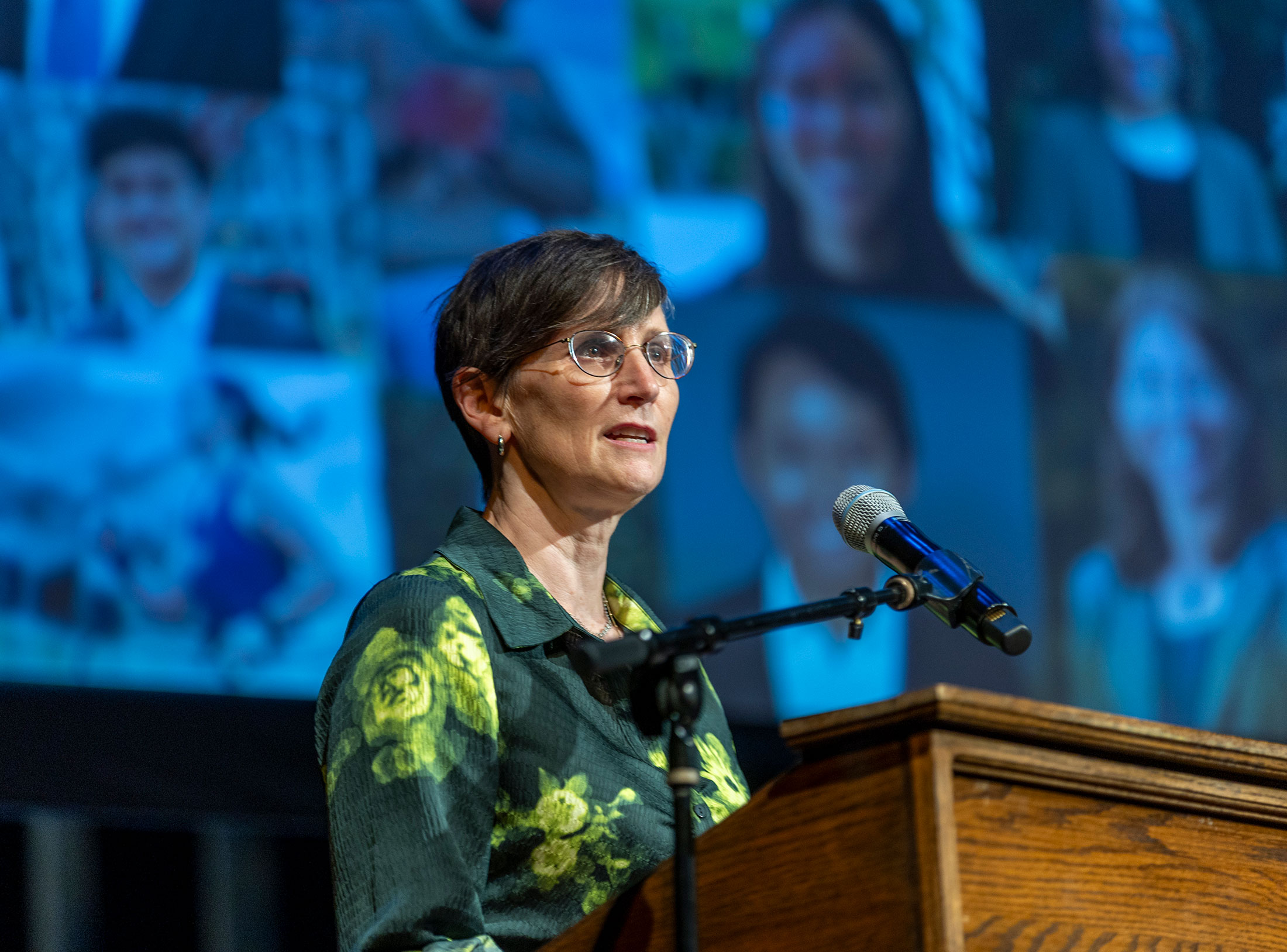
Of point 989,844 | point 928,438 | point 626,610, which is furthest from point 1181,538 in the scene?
point 989,844

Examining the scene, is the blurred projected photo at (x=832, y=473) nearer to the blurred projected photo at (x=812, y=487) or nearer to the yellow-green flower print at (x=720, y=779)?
the blurred projected photo at (x=812, y=487)

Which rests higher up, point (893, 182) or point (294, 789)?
point (893, 182)

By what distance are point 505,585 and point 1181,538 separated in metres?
2.75

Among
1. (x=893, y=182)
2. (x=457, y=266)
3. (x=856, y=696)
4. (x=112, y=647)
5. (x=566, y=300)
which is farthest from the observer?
(x=893, y=182)

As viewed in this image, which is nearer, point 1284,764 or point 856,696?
point 1284,764

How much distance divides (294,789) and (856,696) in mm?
1337

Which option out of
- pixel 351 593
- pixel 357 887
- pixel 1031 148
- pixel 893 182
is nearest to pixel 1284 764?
pixel 357 887

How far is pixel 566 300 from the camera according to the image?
1884 mm

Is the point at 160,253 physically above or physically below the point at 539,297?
above

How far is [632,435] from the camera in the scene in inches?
74.7

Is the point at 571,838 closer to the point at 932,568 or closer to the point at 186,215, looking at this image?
the point at 932,568

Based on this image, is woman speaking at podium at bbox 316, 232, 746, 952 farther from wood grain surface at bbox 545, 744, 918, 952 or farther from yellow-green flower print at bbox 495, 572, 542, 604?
wood grain surface at bbox 545, 744, 918, 952

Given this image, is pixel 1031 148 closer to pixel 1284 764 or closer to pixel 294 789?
pixel 294 789

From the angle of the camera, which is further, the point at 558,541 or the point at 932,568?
the point at 558,541
